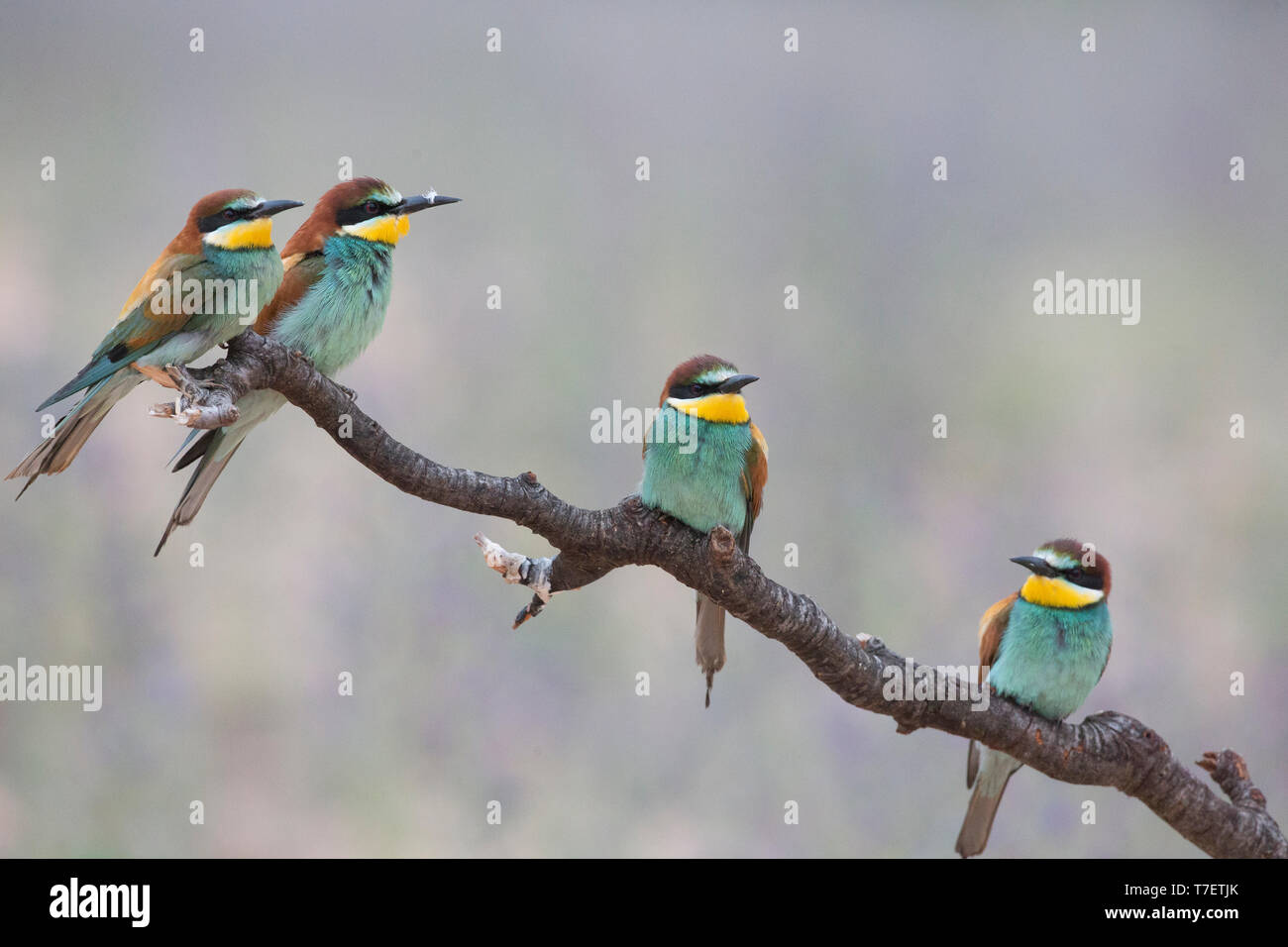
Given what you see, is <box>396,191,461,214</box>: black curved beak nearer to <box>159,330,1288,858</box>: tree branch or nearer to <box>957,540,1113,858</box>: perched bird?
<box>159,330,1288,858</box>: tree branch

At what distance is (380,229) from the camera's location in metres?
2.46

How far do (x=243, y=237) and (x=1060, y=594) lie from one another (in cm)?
191

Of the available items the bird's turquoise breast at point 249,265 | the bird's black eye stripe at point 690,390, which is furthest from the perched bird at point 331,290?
the bird's black eye stripe at point 690,390

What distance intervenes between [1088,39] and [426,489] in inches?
157

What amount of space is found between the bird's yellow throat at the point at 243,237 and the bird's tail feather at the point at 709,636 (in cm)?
110

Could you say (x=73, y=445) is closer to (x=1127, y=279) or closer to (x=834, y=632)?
(x=834, y=632)

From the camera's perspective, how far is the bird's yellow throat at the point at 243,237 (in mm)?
2189

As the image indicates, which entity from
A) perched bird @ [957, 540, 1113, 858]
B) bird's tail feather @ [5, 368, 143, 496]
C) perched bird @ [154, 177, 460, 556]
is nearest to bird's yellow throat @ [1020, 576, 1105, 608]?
perched bird @ [957, 540, 1113, 858]

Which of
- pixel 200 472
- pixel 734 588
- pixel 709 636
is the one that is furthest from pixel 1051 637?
pixel 200 472

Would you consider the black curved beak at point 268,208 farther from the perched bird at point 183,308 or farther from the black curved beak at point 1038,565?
the black curved beak at point 1038,565

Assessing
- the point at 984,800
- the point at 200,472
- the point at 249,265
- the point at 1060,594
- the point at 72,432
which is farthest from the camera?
the point at 984,800

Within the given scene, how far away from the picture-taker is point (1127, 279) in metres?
4.61

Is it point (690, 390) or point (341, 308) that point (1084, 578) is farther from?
point (341, 308)
